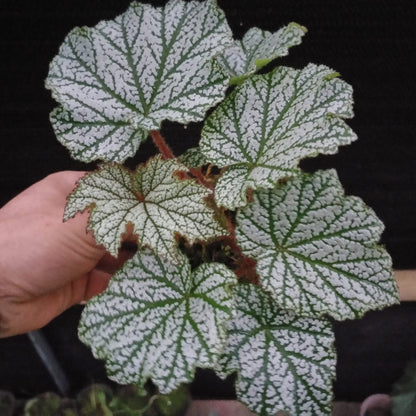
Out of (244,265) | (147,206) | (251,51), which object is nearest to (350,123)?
(251,51)

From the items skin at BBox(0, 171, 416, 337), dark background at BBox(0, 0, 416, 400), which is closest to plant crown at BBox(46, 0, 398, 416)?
skin at BBox(0, 171, 416, 337)

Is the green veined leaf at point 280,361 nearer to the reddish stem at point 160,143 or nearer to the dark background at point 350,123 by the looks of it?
the reddish stem at point 160,143

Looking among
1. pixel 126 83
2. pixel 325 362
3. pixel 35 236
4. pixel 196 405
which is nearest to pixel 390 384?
pixel 196 405

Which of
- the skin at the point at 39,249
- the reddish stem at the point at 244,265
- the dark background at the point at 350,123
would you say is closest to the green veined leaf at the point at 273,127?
the reddish stem at the point at 244,265

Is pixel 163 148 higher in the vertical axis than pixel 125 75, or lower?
lower

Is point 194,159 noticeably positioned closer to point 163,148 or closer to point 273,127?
point 163,148
